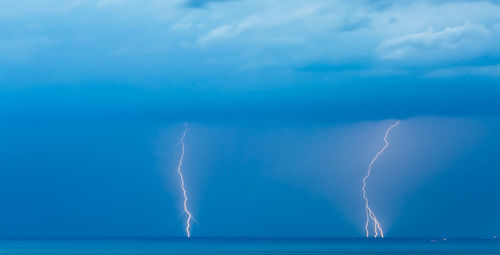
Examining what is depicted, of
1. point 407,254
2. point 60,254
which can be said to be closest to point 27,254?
point 60,254

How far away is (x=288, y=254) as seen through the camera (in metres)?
86.2

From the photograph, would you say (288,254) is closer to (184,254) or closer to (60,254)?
(184,254)

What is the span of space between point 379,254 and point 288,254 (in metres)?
8.29

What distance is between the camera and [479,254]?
276 ft

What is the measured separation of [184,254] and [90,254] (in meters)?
8.41

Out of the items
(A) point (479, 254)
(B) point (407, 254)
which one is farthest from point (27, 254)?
(A) point (479, 254)

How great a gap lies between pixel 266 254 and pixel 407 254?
501 inches

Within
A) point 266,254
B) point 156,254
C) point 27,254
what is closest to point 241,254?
point 266,254

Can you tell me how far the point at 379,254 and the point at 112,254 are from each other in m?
24.1

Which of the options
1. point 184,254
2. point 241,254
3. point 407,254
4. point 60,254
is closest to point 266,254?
point 241,254

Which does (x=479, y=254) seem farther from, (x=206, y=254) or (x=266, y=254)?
(x=206, y=254)

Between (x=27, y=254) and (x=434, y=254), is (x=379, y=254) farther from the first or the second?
(x=27, y=254)

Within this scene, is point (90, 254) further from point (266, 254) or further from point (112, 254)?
point (266, 254)

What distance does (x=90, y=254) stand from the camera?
276 ft
